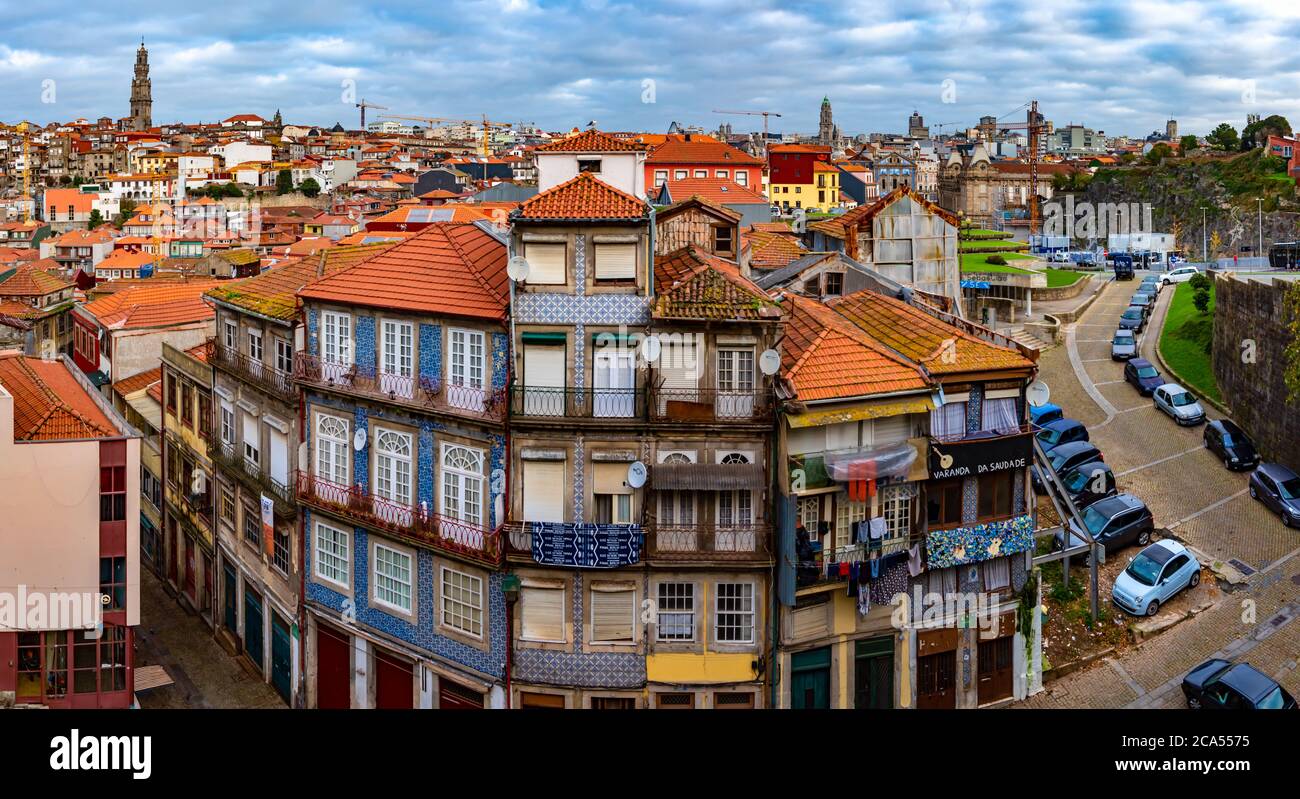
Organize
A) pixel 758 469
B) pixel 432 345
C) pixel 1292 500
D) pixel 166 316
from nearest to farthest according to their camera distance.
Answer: pixel 758 469 < pixel 432 345 < pixel 1292 500 < pixel 166 316

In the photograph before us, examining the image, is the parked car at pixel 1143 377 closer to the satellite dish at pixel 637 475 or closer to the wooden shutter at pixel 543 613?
the satellite dish at pixel 637 475

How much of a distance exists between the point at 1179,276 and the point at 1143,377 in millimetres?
27832

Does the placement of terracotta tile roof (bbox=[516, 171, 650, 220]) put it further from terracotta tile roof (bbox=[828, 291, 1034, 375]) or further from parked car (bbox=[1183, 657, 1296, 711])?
parked car (bbox=[1183, 657, 1296, 711])

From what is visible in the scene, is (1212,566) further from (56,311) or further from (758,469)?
(56,311)

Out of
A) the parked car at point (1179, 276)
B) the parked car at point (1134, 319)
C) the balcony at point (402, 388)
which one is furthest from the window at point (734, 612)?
the parked car at point (1179, 276)

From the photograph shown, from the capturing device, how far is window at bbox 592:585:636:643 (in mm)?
21281

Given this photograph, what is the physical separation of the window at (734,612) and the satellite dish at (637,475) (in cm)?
249

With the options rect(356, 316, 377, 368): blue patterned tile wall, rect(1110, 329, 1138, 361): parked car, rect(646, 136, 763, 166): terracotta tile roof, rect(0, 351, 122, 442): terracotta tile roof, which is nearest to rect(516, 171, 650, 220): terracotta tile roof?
rect(356, 316, 377, 368): blue patterned tile wall

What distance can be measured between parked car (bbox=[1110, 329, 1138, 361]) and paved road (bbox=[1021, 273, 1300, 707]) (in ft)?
1.91

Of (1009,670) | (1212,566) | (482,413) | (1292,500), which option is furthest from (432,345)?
(1292,500)

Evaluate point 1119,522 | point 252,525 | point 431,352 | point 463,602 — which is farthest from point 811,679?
point 252,525

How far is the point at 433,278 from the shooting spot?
75.9 feet
